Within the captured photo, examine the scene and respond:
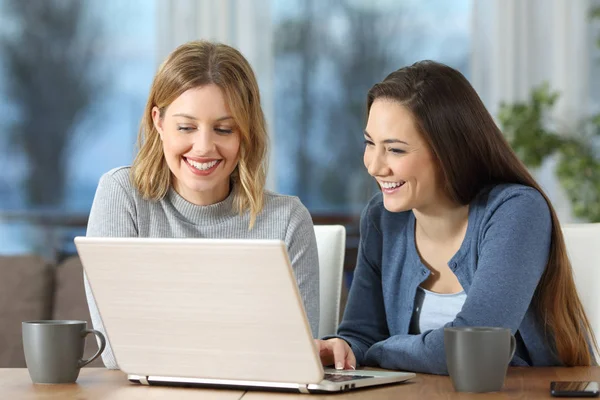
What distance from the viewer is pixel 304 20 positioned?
4219 millimetres

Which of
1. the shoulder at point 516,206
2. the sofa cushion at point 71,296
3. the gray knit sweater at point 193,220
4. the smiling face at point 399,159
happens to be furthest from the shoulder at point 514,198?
the sofa cushion at point 71,296

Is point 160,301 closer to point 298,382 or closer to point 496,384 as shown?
point 298,382

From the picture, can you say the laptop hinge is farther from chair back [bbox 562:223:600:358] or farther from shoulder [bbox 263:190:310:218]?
chair back [bbox 562:223:600:358]

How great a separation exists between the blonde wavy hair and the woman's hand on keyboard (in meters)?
0.42

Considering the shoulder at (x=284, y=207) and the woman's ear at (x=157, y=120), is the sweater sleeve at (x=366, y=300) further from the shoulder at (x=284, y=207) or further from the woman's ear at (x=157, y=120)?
the woman's ear at (x=157, y=120)

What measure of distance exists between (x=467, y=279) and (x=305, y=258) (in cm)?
34

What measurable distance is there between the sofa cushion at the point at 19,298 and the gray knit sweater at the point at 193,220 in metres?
0.75

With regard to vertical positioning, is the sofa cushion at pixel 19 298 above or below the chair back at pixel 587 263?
below

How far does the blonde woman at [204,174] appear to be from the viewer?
1844 millimetres

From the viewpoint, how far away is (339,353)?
62.0 inches

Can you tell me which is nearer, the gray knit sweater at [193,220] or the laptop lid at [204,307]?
the laptop lid at [204,307]

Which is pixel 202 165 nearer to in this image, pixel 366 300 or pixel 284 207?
pixel 284 207

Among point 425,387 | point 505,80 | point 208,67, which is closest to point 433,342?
point 425,387

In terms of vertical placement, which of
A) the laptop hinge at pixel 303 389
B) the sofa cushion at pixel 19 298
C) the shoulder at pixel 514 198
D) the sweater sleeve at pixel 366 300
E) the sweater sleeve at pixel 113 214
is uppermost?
the shoulder at pixel 514 198
